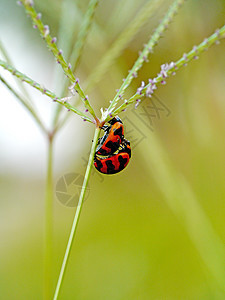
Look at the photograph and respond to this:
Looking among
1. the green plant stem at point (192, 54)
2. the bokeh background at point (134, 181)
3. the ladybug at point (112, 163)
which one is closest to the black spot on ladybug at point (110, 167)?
the ladybug at point (112, 163)

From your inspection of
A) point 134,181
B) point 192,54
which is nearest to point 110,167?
point 192,54

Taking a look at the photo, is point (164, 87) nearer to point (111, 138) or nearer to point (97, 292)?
point (97, 292)

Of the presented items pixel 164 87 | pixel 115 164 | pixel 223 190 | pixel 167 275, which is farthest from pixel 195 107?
pixel 164 87

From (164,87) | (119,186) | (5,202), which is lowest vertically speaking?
(119,186)

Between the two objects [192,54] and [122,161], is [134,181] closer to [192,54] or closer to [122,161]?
[122,161]

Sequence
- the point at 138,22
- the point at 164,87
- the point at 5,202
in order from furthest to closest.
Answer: the point at 5,202 → the point at 164,87 → the point at 138,22

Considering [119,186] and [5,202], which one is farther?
[5,202]

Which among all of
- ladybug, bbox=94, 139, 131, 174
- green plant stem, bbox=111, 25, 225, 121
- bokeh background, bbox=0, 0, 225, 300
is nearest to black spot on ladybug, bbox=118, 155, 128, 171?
ladybug, bbox=94, 139, 131, 174

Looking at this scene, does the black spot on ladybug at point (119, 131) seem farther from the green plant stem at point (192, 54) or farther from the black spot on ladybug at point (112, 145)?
A: the green plant stem at point (192, 54)
